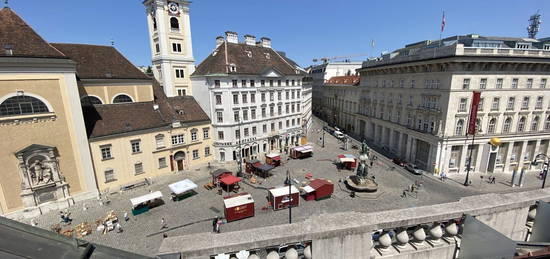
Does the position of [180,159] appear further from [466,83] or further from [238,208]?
[466,83]

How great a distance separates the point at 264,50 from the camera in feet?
169

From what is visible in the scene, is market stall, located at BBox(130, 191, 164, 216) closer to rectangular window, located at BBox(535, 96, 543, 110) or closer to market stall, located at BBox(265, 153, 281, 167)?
market stall, located at BBox(265, 153, 281, 167)

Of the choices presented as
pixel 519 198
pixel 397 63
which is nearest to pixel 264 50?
pixel 397 63

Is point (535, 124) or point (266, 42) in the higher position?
point (266, 42)

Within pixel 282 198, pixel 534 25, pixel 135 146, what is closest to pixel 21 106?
pixel 135 146

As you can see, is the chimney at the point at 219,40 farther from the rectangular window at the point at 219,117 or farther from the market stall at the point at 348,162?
the market stall at the point at 348,162

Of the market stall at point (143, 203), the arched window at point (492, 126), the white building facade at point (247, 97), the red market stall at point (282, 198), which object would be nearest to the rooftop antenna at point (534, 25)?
the arched window at point (492, 126)

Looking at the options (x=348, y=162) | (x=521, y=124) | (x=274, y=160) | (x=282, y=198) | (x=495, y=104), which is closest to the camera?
(x=282, y=198)

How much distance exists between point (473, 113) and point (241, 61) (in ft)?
120

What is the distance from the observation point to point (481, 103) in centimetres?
3331

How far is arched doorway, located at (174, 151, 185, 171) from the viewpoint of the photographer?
36.6 m

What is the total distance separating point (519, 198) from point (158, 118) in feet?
124

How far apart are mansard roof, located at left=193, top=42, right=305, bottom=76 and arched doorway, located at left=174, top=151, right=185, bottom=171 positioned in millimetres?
13743

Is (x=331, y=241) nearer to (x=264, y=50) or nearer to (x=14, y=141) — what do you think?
(x=14, y=141)
